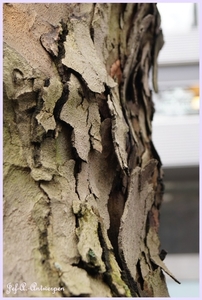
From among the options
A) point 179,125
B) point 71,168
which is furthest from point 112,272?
point 179,125

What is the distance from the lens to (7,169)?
1.04ft

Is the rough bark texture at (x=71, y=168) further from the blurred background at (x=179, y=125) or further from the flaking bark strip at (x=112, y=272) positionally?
the blurred background at (x=179, y=125)

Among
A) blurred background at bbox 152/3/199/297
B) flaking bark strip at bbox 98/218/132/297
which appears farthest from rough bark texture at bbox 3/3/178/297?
blurred background at bbox 152/3/199/297

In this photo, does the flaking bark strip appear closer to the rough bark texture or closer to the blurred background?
the rough bark texture

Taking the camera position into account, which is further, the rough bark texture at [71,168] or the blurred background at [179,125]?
the blurred background at [179,125]

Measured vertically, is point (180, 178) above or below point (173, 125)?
below

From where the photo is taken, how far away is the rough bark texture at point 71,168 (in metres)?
0.29

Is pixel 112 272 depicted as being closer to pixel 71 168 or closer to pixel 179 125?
pixel 71 168

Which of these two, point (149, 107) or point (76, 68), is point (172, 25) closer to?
point (149, 107)

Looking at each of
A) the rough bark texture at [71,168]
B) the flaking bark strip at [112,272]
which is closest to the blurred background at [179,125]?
the rough bark texture at [71,168]

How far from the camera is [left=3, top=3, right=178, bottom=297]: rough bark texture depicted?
11.5 inches

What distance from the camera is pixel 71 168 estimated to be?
13.4 inches

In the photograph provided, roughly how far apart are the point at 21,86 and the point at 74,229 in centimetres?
11

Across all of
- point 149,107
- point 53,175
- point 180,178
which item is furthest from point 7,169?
point 180,178
